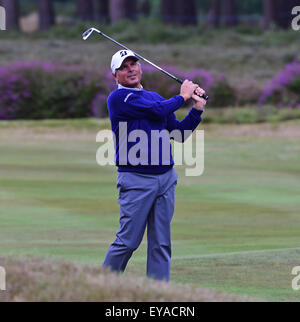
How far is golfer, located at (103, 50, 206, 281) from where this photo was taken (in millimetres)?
7566

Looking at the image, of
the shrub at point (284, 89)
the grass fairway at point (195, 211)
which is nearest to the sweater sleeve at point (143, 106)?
the grass fairway at point (195, 211)

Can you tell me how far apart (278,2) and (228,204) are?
35280 mm

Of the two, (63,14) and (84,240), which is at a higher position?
(63,14)

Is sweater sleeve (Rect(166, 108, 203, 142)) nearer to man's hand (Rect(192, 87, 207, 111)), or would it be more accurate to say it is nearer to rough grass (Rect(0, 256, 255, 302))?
man's hand (Rect(192, 87, 207, 111))

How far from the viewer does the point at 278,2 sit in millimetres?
48375

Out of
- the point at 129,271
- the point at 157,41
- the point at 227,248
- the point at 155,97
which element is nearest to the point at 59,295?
the point at 155,97

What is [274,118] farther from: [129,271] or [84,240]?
[129,271]

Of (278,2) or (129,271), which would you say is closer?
(129,271)

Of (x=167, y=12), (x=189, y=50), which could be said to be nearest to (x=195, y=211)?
(x=189, y=50)

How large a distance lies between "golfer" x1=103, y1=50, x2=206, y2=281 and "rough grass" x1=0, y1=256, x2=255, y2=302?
780 mm

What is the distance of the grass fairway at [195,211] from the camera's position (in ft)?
30.9

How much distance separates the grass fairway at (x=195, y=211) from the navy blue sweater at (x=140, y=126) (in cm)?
140

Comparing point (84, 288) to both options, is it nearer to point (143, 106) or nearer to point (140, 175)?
point (140, 175)

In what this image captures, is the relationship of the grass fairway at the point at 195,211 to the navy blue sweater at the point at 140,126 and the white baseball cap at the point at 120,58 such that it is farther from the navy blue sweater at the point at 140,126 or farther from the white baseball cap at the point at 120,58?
the white baseball cap at the point at 120,58
